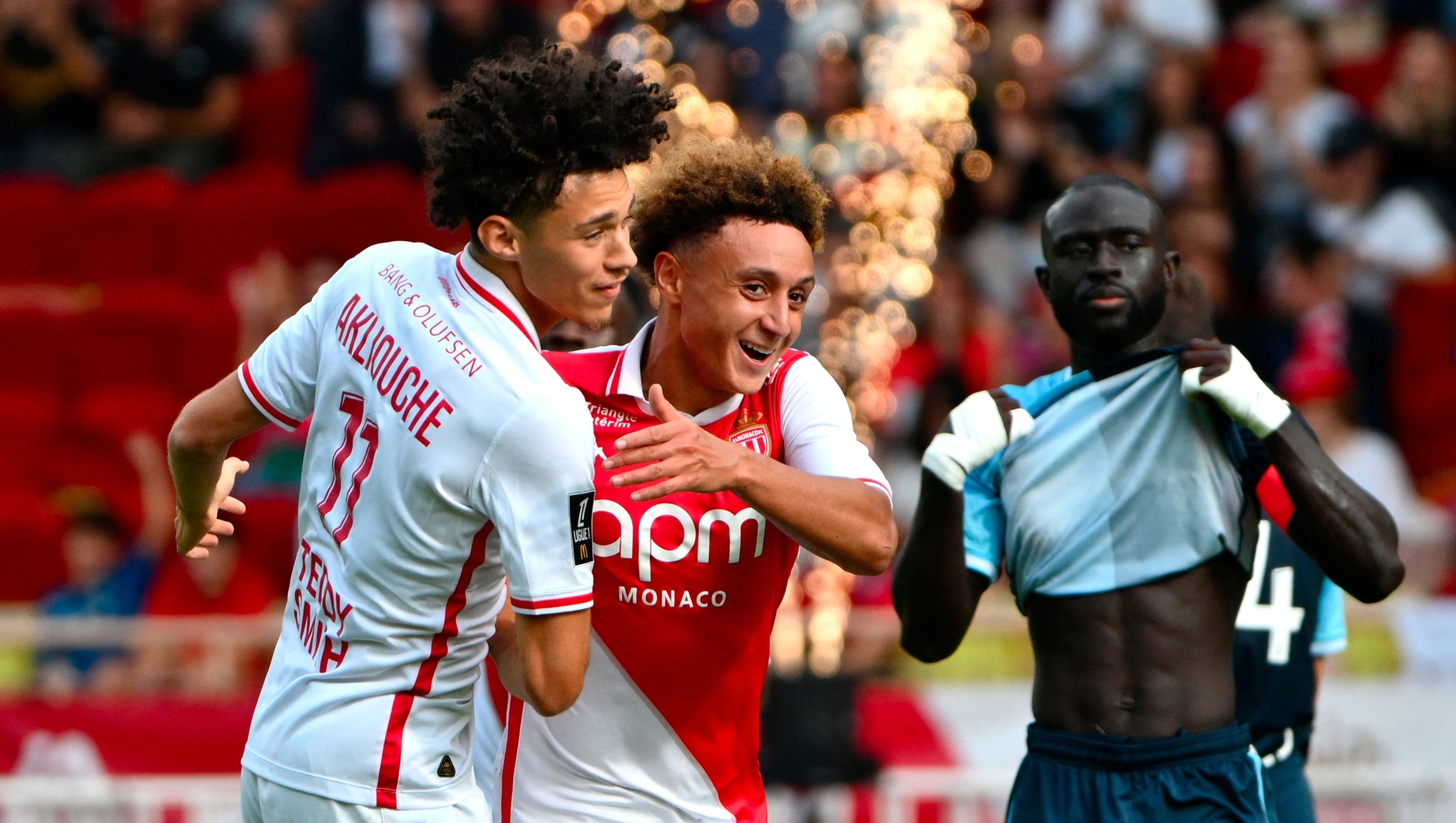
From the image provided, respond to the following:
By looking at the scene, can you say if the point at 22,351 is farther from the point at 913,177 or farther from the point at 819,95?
the point at 913,177

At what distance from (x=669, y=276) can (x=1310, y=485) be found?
4.47ft

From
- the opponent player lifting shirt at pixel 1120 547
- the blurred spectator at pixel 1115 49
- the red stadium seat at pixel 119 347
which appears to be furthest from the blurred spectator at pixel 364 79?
the opponent player lifting shirt at pixel 1120 547

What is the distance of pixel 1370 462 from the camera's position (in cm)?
783

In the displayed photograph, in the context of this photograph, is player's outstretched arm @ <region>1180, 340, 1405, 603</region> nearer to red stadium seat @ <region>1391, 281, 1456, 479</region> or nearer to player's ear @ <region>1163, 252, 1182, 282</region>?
player's ear @ <region>1163, 252, 1182, 282</region>

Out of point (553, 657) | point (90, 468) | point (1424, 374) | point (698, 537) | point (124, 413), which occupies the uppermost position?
point (1424, 374)

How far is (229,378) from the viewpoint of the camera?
3.41m

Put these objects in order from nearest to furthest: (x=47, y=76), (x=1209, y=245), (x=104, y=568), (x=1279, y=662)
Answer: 1. (x=1279, y=662)
2. (x=104, y=568)
3. (x=1209, y=245)
4. (x=47, y=76)

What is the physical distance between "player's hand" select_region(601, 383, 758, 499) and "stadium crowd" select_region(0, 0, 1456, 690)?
4.17 m

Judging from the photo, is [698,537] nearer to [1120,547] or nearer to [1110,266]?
[1120,547]

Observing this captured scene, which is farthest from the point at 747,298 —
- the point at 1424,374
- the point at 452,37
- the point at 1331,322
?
the point at 452,37

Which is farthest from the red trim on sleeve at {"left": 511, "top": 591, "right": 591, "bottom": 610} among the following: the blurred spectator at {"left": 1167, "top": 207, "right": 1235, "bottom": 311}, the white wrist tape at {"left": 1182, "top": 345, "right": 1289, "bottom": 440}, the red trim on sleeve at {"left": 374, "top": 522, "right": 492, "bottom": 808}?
the blurred spectator at {"left": 1167, "top": 207, "right": 1235, "bottom": 311}

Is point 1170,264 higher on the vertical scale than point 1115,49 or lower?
lower

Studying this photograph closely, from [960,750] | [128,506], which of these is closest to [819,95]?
[960,750]

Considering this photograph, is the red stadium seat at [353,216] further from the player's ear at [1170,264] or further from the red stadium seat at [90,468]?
the player's ear at [1170,264]
